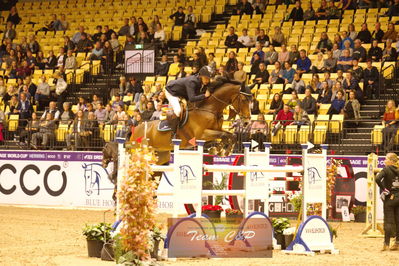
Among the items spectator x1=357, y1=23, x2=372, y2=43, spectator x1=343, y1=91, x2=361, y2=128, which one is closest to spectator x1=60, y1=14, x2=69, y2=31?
spectator x1=357, y1=23, x2=372, y2=43

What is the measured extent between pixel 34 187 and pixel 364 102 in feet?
30.0

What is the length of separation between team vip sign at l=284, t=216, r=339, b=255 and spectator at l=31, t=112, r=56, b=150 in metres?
11.4

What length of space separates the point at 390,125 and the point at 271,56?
5946 mm

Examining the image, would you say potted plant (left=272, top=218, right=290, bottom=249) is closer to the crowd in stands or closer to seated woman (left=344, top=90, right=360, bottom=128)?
the crowd in stands

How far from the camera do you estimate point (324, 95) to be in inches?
824

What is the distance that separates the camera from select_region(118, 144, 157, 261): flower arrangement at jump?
9.55m

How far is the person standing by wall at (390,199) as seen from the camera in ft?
41.3

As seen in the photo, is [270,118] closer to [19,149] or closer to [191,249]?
[19,149]

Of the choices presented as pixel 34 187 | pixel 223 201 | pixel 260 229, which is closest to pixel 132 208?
pixel 260 229

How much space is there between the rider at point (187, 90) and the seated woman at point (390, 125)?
5371 mm

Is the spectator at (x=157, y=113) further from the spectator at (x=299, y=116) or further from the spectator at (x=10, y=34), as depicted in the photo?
the spectator at (x=10, y=34)

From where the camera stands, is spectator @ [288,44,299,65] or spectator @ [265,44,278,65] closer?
spectator @ [288,44,299,65]

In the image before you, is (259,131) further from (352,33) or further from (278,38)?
(278,38)

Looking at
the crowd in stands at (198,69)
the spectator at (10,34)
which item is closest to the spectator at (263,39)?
the crowd in stands at (198,69)
